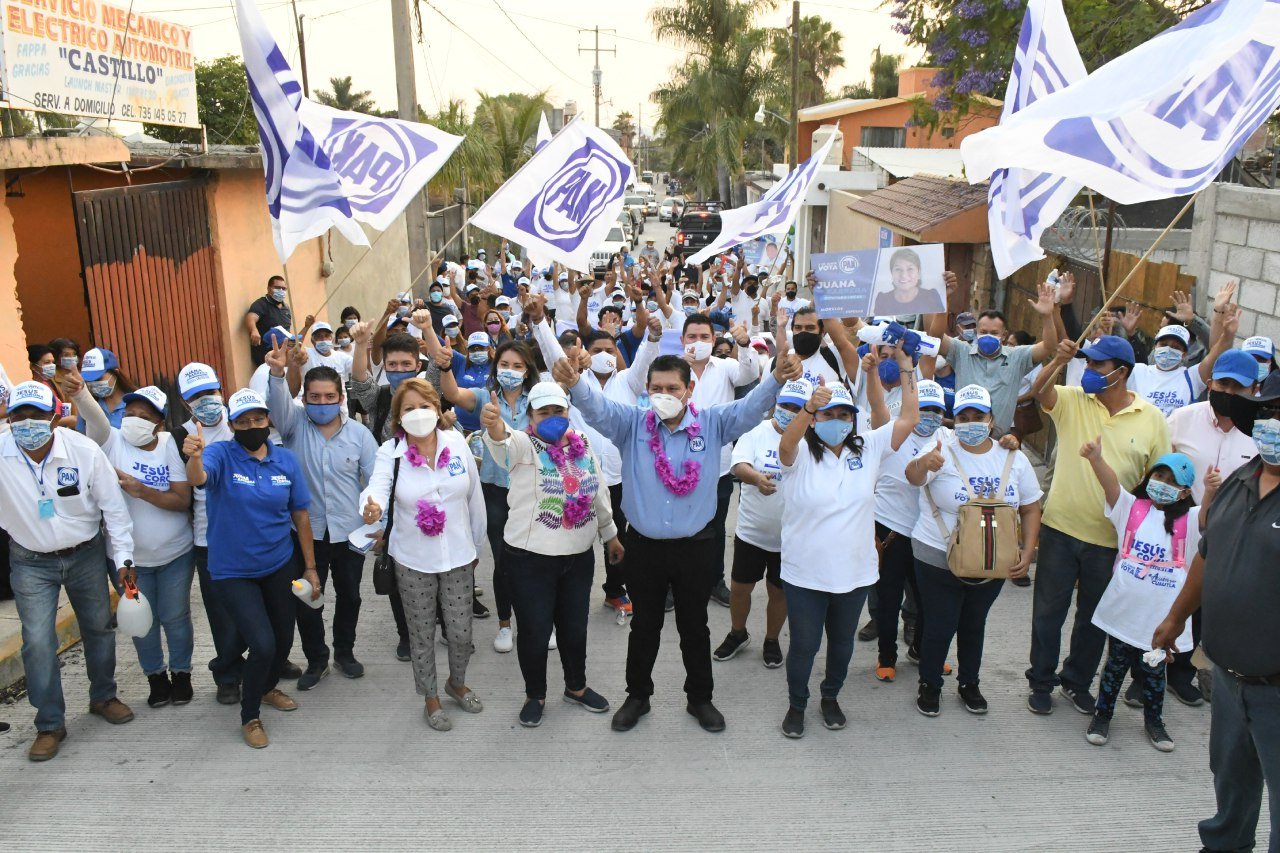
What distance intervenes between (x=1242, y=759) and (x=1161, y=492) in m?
1.30

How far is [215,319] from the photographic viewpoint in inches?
441

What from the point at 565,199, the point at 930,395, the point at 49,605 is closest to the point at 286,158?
the point at 565,199

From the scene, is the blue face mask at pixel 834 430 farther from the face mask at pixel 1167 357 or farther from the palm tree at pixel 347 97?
the palm tree at pixel 347 97

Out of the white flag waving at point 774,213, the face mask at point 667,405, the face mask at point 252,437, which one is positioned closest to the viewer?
the face mask at point 667,405

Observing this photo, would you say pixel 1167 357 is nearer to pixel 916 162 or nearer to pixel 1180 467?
pixel 1180 467

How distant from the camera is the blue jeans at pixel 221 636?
520 cm

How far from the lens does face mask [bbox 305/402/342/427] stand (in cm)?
539

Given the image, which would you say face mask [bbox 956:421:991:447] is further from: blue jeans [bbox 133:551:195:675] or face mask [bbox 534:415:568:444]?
blue jeans [bbox 133:551:195:675]

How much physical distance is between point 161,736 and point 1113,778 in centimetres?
446

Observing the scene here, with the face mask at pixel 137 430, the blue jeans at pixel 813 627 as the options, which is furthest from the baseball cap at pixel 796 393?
the face mask at pixel 137 430

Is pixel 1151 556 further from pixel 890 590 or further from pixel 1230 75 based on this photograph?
pixel 1230 75

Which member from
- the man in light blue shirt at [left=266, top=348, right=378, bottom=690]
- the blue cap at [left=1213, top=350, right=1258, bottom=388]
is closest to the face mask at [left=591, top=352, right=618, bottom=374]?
the man in light blue shirt at [left=266, top=348, right=378, bottom=690]

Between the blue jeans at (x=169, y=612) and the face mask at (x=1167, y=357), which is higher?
the face mask at (x=1167, y=357)

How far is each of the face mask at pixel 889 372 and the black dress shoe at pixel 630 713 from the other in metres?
2.46
